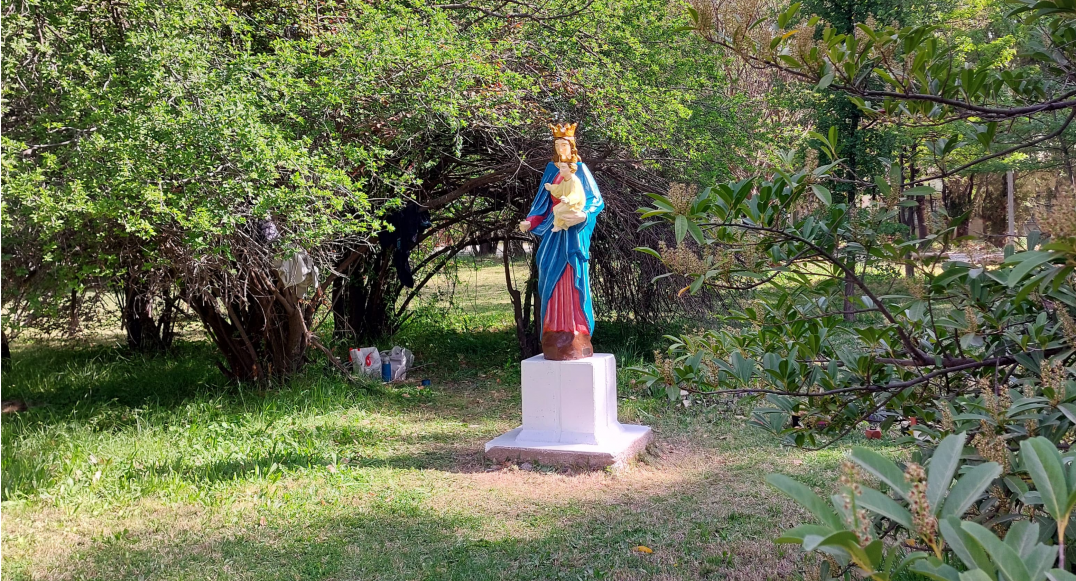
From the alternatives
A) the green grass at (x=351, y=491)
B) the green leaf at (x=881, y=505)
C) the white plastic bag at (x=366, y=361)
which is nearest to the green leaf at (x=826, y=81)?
the green leaf at (x=881, y=505)

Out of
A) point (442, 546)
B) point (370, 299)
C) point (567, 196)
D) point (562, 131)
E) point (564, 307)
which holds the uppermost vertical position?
point (562, 131)

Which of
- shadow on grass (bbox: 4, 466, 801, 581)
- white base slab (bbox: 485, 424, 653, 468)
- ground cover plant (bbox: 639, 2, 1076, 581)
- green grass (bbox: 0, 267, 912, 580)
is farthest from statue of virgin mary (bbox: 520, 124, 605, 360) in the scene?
ground cover plant (bbox: 639, 2, 1076, 581)

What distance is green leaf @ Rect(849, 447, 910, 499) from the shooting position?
109cm

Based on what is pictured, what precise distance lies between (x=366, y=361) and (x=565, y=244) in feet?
11.8

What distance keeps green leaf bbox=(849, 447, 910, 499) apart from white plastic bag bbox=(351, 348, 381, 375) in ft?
27.2

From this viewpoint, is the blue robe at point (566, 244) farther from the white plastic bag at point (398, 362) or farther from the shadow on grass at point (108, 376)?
the shadow on grass at point (108, 376)

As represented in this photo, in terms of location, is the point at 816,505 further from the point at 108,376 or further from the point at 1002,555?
the point at 108,376

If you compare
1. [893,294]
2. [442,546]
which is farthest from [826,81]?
[442,546]

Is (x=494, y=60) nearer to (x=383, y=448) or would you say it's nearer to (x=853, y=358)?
(x=383, y=448)

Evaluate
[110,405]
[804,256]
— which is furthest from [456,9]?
[804,256]

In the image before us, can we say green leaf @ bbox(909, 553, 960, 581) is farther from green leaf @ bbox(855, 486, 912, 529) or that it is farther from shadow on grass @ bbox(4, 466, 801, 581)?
shadow on grass @ bbox(4, 466, 801, 581)

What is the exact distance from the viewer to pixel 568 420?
6387 mm

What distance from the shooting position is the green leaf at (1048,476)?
1.04m

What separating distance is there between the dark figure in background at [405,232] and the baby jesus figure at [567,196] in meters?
2.87
